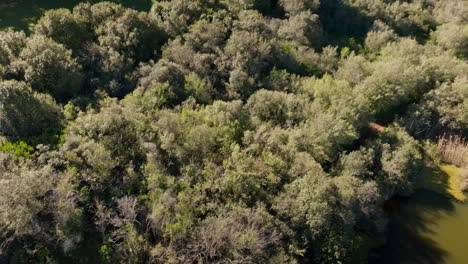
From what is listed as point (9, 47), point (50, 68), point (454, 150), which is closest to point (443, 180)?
point (454, 150)

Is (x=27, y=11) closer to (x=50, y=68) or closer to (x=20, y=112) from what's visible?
(x=50, y=68)

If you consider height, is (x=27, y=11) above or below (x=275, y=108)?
above

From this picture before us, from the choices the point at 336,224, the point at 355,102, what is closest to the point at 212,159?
the point at 336,224

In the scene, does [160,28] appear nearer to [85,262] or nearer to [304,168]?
[304,168]

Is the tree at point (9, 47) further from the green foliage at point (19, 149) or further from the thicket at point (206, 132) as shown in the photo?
the green foliage at point (19, 149)

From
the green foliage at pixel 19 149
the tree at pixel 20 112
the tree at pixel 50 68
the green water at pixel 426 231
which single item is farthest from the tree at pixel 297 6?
the green foliage at pixel 19 149
